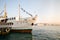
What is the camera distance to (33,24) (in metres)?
6.16

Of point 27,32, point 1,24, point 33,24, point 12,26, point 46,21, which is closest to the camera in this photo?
point 46,21

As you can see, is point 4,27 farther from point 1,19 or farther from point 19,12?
point 19,12

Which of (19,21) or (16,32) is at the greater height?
(19,21)

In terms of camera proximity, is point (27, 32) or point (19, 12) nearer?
point (19, 12)

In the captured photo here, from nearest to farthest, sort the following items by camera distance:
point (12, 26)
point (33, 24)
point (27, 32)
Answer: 1. point (12, 26)
2. point (33, 24)
3. point (27, 32)

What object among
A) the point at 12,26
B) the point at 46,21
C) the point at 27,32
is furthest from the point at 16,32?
the point at 46,21

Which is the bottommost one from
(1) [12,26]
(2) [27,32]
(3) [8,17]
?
(2) [27,32]

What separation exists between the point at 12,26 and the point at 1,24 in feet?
1.67

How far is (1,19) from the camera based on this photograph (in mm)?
5516

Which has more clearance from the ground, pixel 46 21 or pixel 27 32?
pixel 46 21

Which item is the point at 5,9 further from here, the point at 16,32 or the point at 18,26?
the point at 16,32

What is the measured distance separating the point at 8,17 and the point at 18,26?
36.1 inches

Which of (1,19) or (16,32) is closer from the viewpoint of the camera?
(1,19)

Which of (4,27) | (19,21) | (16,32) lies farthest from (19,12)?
(16,32)
